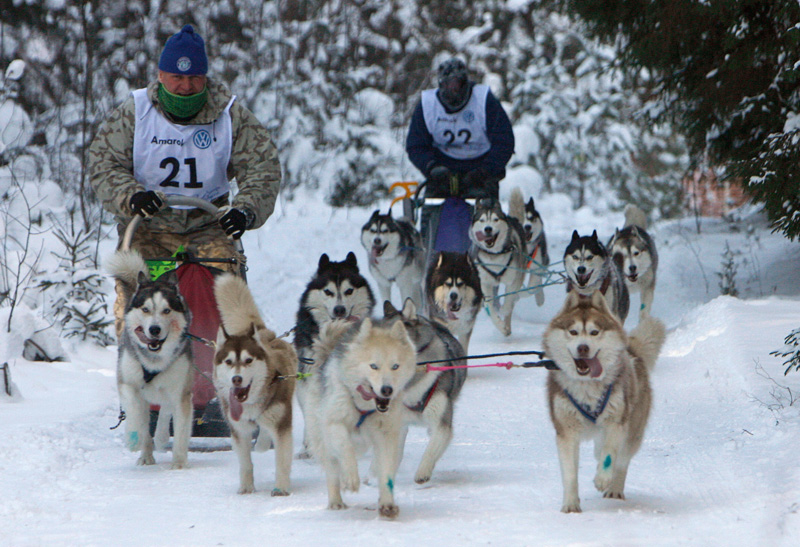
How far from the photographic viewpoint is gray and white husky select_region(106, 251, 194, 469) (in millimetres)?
3879

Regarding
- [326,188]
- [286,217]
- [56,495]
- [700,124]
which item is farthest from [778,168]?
[326,188]

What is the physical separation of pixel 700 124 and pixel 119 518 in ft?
19.4

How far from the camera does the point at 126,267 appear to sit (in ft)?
13.1

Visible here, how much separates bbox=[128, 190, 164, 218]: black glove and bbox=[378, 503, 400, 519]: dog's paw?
5.68ft

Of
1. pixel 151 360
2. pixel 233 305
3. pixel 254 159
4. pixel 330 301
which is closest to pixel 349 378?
pixel 233 305

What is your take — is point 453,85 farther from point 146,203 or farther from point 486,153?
point 146,203

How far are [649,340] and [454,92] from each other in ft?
12.4

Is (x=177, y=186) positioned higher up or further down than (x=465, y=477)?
higher up

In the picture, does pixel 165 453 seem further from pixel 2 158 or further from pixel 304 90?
pixel 304 90

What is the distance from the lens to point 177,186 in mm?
4305

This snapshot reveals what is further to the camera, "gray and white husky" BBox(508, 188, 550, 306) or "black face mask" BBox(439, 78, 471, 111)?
"gray and white husky" BBox(508, 188, 550, 306)

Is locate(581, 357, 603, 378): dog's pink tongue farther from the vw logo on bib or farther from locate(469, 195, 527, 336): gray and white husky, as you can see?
locate(469, 195, 527, 336): gray and white husky

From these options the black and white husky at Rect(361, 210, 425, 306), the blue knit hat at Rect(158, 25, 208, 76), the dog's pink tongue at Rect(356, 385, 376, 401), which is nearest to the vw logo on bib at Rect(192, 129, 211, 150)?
the blue knit hat at Rect(158, 25, 208, 76)

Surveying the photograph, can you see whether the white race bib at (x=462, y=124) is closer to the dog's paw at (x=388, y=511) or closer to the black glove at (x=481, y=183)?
the black glove at (x=481, y=183)
